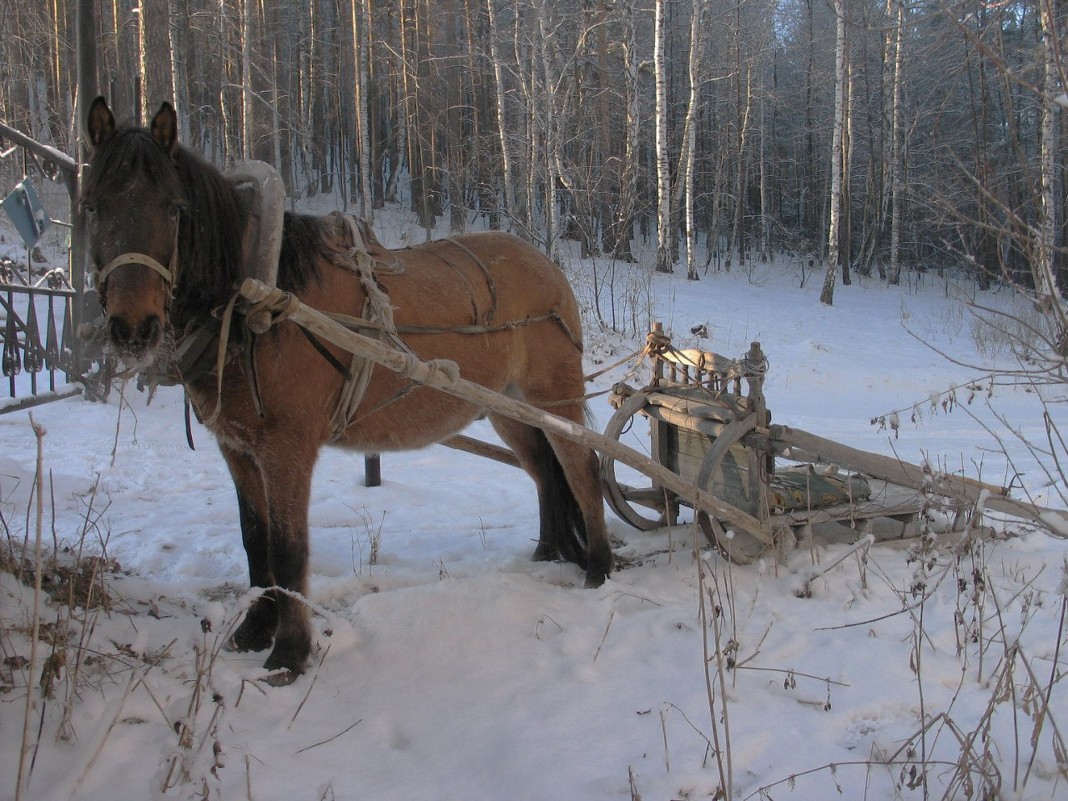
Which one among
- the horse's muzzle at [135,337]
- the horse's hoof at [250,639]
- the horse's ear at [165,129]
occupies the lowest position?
the horse's hoof at [250,639]

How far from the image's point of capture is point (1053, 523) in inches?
75.8

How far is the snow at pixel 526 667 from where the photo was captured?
6.59 feet

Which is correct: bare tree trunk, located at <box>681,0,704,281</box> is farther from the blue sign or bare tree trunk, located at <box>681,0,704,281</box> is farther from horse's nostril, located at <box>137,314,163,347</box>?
horse's nostril, located at <box>137,314,163,347</box>

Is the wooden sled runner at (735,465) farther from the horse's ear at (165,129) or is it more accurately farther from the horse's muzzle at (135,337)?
the horse's ear at (165,129)

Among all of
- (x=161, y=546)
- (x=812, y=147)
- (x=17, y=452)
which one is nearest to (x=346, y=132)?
(x=812, y=147)

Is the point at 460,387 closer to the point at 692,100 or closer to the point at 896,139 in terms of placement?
the point at 692,100

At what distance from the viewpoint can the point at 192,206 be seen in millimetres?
2434

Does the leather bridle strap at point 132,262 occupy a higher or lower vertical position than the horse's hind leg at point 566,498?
higher

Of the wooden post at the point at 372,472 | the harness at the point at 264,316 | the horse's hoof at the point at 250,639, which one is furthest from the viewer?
the wooden post at the point at 372,472

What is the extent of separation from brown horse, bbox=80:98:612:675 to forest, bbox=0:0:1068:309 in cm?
1074

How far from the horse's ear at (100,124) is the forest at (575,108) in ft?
40.1

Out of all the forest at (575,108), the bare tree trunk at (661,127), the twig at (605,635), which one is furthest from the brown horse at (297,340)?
the bare tree trunk at (661,127)

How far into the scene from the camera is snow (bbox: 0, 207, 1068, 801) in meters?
2.01

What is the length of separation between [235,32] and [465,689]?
20117 millimetres
